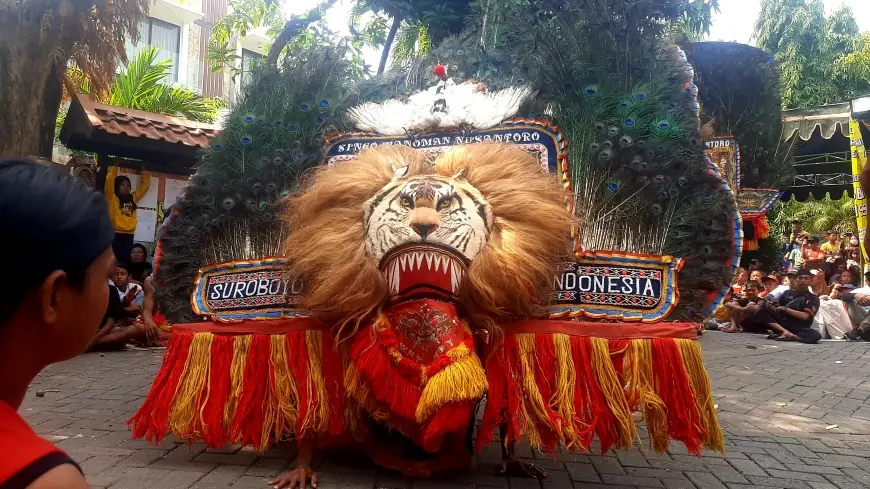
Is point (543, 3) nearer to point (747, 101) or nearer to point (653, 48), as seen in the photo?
point (653, 48)

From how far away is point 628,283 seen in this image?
302 cm

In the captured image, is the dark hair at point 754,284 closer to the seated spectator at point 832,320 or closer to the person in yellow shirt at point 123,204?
the seated spectator at point 832,320

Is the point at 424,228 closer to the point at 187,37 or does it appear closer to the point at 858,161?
the point at 858,161

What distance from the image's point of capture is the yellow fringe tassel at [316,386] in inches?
119

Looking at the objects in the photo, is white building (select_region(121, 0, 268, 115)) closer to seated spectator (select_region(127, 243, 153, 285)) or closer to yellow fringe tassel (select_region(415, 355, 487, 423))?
seated spectator (select_region(127, 243, 153, 285))

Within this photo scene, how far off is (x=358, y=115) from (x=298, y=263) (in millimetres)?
1083

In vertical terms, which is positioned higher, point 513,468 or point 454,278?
point 454,278

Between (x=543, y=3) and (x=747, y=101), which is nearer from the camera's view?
(x=543, y=3)

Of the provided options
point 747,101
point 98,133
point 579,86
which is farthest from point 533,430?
point 747,101

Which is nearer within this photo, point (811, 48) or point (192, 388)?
point (192, 388)

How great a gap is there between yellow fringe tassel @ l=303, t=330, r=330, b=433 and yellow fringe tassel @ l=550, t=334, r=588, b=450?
1.04 meters

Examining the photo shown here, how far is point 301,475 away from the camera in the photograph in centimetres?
308

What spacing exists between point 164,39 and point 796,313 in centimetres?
1819

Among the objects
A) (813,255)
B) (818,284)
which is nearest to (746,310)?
(818,284)
